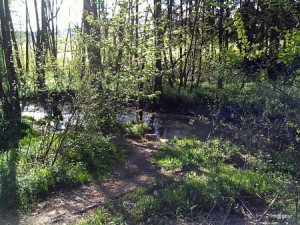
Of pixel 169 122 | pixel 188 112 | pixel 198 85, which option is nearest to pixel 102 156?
pixel 169 122

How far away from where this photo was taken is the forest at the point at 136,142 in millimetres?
5551

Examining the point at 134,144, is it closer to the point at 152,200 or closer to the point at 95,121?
the point at 95,121

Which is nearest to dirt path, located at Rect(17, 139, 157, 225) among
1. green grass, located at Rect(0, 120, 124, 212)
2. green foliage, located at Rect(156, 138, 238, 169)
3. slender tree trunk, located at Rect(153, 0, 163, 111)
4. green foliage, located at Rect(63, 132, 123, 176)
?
green grass, located at Rect(0, 120, 124, 212)

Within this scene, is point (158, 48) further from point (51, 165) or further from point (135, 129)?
point (51, 165)

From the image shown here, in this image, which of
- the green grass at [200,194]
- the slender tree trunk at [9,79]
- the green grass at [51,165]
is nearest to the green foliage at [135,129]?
the green grass at [51,165]

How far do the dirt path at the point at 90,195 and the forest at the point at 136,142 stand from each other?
0.03 meters

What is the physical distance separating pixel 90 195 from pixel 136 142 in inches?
178

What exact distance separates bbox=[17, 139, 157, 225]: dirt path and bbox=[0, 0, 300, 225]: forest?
0.10ft

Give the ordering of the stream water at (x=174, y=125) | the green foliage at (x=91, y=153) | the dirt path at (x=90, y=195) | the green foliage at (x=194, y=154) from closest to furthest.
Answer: the dirt path at (x=90, y=195) < the green foliage at (x=91, y=153) < the green foliage at (x=194, y=154) < the stream water at (x=174, y=125)

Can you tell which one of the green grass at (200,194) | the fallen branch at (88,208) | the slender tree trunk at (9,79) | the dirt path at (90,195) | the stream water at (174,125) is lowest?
the stream water at (174,125)

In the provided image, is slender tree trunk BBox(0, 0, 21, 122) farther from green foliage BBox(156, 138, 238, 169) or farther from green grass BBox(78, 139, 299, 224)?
green grass BBox(78, 139, 299, 224)

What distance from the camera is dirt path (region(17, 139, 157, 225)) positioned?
5.60 metres

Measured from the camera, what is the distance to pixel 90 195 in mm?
6562

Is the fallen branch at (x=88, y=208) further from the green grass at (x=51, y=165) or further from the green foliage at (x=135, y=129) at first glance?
the green foliage at (x=135, y=129)
